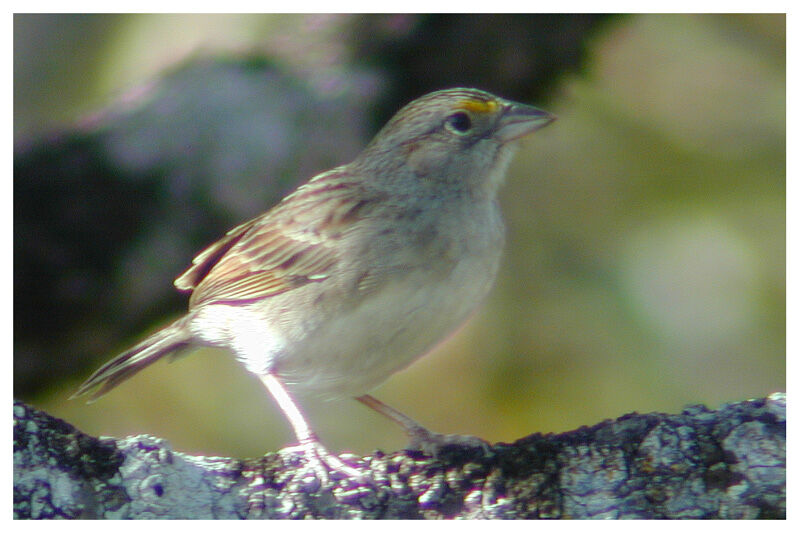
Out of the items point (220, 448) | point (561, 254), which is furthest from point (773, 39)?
point (220, 448)

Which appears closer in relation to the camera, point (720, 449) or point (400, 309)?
point (720, 449)

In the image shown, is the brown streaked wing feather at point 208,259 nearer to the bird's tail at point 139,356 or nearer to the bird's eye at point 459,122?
the bird's tail at point 139,356

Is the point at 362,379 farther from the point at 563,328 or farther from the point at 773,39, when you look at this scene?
the point at 773,39

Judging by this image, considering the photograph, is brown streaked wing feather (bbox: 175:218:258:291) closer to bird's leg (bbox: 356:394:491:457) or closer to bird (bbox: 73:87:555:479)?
bird (bbox: 73:87:555:479)

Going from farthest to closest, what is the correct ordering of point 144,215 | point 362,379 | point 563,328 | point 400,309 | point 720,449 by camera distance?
point 563,328 → point 144,215 → point 362,379 → point 400,309 → point 720,449

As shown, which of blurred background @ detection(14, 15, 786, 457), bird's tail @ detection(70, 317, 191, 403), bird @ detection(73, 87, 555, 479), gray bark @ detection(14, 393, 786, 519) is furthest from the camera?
blurred background @ detection(14, 15, 786, 457)

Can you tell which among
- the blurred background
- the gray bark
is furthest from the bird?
the blurred background
